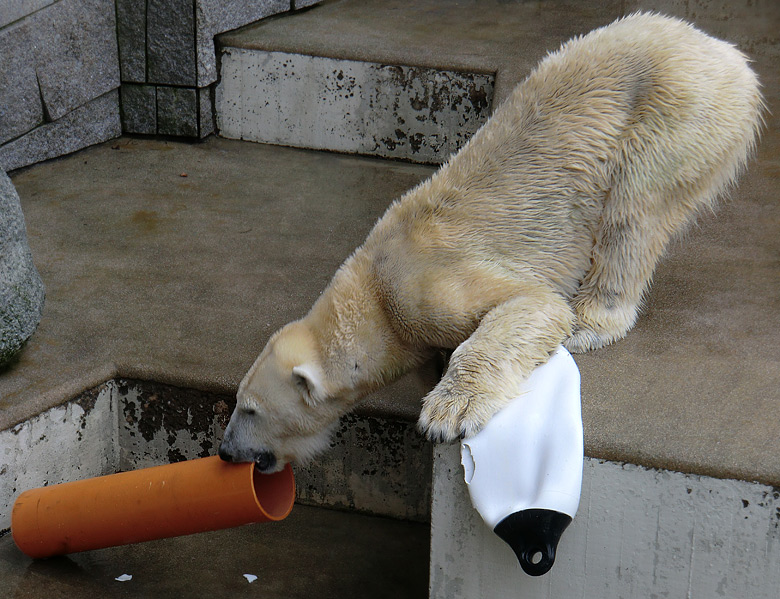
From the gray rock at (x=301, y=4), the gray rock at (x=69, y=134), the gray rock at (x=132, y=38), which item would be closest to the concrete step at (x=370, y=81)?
the gray rock at (x=301, y=4)

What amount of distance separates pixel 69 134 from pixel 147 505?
255 cm

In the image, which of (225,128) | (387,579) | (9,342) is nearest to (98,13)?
(225,128)

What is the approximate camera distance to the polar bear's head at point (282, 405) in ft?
→ 7.17

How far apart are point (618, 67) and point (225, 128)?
9.26ft

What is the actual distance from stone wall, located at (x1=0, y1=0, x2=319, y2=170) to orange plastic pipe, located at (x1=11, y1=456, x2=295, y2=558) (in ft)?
7.00

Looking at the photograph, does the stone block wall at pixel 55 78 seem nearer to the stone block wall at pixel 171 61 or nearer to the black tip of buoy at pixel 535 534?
the stone block wall at pixel 171 61

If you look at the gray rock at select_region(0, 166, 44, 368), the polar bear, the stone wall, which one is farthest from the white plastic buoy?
the stone wall

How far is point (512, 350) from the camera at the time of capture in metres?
2.07

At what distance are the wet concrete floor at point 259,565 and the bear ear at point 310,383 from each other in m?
0.72

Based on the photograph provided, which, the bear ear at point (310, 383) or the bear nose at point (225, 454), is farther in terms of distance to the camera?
the bear nose at point (225, 454)

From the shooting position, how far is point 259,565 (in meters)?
2.71

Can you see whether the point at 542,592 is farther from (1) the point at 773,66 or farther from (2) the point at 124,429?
(1) the point at 773,66

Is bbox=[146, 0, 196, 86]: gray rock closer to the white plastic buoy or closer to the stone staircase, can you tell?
the stone staircase

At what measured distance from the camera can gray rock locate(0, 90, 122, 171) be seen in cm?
414
